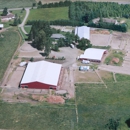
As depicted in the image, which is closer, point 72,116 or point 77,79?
point 72,116

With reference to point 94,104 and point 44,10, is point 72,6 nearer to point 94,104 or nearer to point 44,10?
point 44,10

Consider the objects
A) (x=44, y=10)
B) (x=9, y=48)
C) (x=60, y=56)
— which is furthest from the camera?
(x=44, y=10)

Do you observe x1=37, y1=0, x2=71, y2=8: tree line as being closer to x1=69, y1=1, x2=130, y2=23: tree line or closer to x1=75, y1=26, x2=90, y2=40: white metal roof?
x1=69, y1=1, x2=130, y2=23: tree line

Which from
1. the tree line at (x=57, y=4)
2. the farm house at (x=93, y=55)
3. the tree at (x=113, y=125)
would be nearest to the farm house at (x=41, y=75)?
the farm house at (x=93, y=55)

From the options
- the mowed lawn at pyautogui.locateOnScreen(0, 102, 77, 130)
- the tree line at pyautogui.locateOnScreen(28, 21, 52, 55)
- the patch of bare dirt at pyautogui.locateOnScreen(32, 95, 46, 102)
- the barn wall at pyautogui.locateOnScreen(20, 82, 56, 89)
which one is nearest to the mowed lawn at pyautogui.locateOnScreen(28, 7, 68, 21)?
the tree line at pyautogui.locateOnScreen(28, 21, 52, 55)

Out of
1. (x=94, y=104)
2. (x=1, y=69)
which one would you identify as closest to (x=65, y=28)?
(x=1, y=69)

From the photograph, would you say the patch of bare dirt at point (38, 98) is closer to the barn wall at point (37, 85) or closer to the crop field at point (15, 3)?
the barn wall at point (37, 85)
